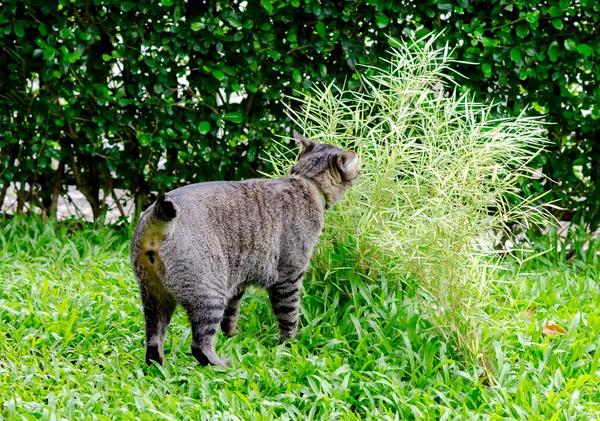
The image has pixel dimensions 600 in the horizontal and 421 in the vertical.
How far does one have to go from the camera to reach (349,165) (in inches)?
180

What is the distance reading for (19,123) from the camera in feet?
21.0

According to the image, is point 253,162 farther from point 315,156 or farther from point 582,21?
point 582,21

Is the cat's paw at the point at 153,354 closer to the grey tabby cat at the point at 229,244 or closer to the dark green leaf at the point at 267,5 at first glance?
the grey tabby cat at the point at 229,244

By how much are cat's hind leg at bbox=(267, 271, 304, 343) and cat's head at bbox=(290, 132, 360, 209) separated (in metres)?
0.51

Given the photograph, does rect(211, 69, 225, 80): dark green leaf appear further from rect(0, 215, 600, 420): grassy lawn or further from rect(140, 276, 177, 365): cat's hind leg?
rect(140, 276, 177, 365): cat's hind leg

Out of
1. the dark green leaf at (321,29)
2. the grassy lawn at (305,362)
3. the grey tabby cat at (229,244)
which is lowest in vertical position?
the grassy lawn at (305,362)

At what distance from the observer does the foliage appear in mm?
6070

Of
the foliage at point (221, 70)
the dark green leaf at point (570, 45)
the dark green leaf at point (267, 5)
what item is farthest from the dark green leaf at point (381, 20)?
the dark green leaf at point (570, 45)

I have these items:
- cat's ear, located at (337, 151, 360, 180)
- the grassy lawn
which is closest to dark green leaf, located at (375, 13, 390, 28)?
cat's ear, located at (337, 151, 360, 180)

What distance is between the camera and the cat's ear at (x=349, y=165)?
4.51 meters

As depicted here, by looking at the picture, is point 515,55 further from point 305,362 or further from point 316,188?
point 305,362

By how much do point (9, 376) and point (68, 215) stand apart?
3.44 meters

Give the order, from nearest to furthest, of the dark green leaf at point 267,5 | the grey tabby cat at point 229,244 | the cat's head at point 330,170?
the grey tabby cat at point 229,244 → the cat's head at point 330,170 → the dark green leaf at point 267,5

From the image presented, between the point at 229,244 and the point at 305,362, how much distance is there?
69 cm
